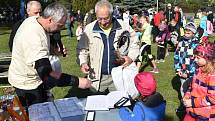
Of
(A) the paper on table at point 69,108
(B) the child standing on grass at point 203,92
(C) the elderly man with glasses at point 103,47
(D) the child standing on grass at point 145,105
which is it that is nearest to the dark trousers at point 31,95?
(A) the paper on table at point 69,108

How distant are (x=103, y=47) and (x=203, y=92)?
1361 millimetres

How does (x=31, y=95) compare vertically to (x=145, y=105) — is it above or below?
below

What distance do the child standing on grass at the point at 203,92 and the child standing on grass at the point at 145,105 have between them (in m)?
0.59

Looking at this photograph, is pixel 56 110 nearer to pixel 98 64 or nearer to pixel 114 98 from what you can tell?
pixel 114 98

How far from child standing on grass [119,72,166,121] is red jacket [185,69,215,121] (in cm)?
59

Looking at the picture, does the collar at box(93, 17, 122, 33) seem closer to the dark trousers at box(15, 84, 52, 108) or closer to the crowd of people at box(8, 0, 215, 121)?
the crowd of people at box(8, 0, 215, 121)

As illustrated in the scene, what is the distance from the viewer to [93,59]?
471cm

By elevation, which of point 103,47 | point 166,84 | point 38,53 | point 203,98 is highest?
point 38,53

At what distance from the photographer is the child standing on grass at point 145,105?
3.07 metres

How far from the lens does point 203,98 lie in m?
3.74

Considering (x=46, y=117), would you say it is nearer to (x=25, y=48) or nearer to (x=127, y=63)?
(x=25, y=48)

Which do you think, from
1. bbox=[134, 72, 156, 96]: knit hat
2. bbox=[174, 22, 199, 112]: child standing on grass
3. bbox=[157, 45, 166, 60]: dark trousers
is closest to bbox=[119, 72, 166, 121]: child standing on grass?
bbox=[134, 72, 156, 96]: knit hat

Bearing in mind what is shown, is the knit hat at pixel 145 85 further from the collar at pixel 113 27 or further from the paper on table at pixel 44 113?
the collar at pixel 113 27

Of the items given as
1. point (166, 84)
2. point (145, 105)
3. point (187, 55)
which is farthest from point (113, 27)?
point (166, 84)
